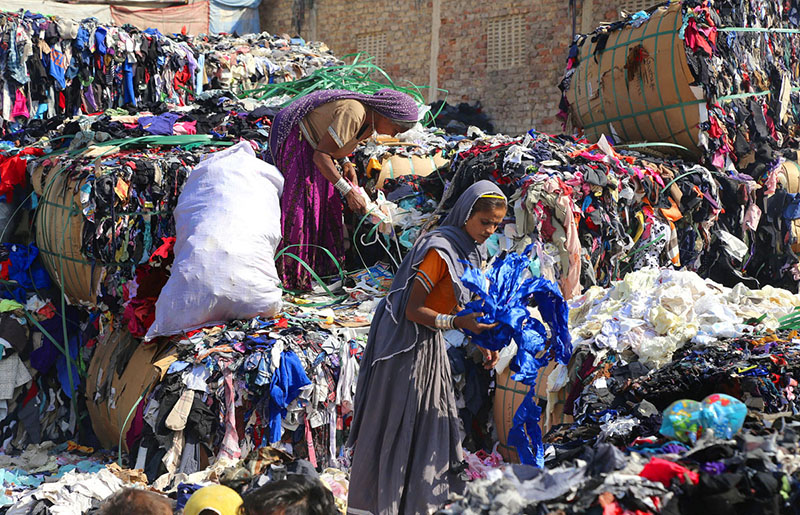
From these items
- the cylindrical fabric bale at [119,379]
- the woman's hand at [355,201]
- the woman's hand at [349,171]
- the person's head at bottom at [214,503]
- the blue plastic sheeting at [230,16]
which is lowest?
the cylindrical fabric bale at [119,379]

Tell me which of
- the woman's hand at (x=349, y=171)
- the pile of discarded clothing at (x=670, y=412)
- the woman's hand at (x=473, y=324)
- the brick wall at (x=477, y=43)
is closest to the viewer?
the pile of discarded clothing at (x=670, y=412)

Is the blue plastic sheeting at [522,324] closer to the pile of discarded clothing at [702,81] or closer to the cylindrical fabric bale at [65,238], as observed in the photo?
the cylindrical fabric bale at [65,238]

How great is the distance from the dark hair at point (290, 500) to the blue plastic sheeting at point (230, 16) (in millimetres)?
14205

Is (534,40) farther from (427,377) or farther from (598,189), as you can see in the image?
(427,377)

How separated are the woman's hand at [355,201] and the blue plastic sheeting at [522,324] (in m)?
2.06

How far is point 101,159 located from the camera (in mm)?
5277

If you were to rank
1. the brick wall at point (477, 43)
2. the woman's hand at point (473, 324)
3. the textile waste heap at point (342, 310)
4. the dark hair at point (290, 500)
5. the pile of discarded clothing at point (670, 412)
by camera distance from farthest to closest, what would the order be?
1. the brick wall at point (477, 43)
2. the textile waste heap at point (342, 310)
3. the woman's hand at point (473, 324)
4. the dark hair at point (290, 500)
5. the pile of discarded clothing at point (670, 412)

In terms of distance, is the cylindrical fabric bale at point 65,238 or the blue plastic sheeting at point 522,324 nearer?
the blue plastic sheeting at point 522,324

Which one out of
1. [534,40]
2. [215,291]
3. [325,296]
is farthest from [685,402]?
[534,40]

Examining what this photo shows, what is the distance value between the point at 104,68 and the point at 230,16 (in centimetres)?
744

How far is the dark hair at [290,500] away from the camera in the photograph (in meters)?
2.40

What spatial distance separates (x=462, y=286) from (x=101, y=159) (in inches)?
124

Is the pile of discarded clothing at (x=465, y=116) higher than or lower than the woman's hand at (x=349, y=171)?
higher

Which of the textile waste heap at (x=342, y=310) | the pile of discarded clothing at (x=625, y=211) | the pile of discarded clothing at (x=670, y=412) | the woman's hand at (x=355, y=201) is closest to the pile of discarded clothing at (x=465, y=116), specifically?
the textile waste heap at (x=342, y=310)
